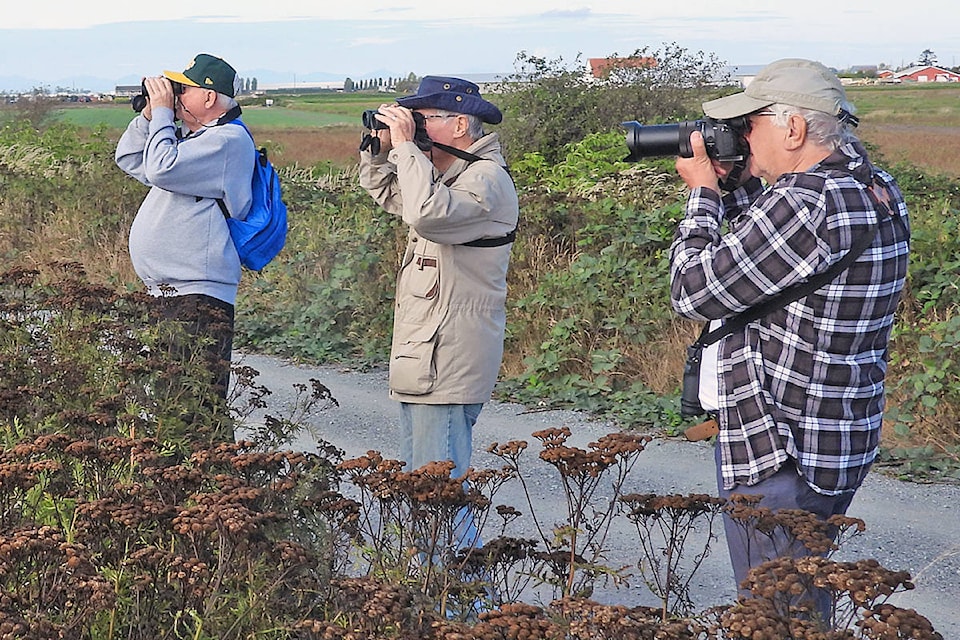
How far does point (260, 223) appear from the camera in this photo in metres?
5.23

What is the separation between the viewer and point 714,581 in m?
5.05

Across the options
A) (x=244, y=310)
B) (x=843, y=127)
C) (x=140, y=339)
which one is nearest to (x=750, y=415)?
(x=843, y=127)

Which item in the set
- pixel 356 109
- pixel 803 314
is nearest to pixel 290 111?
pixel 356 109

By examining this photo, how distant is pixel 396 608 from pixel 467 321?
1.87 m

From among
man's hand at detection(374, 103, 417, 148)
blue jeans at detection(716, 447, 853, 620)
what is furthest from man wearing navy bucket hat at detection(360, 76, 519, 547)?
blue jeans at detection(716, 447, 853, 620)

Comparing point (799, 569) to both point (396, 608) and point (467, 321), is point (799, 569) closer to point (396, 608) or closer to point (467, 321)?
point (396, 608)

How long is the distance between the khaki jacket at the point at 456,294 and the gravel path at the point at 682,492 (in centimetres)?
45

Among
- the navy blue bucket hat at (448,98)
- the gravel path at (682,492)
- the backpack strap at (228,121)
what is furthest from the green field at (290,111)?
the navy blue bucket hat at (448,98)

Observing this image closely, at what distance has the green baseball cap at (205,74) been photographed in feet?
16.9

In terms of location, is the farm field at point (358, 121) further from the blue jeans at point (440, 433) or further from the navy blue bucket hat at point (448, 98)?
the blue jeans at point (440, 433)

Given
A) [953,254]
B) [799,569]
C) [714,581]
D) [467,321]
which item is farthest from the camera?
[953,254]

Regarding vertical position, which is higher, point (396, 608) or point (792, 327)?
point (792, 327)

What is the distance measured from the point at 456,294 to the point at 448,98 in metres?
0.66

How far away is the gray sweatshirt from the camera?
5023 millimetres
